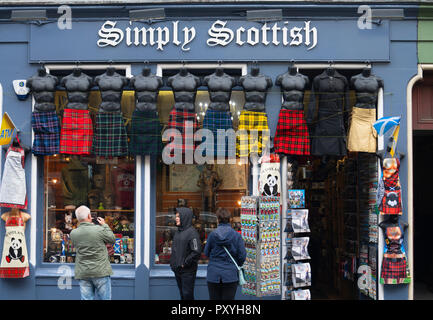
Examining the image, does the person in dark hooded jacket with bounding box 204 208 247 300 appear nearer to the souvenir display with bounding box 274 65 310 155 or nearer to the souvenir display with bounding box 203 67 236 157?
the souvenir display with bounding box 203 67 236 157

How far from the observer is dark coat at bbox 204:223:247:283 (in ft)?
21.8

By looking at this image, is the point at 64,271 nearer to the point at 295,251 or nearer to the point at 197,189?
the point at 197,189

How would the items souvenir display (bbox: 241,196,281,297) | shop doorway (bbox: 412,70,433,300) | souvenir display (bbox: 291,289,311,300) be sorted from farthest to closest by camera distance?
1. shop doorway (bbox: 412,70,433,300)
2. souvenir display (bbox: 291,289,311,300)
3. souvenir display (bbox: 241,196,281,297)

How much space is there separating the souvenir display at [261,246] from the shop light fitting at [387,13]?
370 cm

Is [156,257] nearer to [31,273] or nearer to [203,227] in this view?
[203,227]

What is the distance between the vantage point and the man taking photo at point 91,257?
6.54 m

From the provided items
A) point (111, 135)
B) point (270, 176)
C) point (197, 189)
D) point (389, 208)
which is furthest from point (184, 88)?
point (389, 208)

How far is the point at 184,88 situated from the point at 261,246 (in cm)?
298

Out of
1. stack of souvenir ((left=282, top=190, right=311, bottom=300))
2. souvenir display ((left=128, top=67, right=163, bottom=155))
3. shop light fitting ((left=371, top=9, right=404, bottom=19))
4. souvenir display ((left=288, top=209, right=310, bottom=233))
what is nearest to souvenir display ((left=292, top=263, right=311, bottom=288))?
stack of souvenir ((left=282, top=190, right=311, bottom=300))

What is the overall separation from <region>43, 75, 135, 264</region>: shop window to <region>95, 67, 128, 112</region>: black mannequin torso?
36 centimetres

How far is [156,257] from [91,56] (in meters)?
3.73

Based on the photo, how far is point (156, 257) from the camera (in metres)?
8.59

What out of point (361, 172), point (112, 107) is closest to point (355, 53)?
point (361, 172)

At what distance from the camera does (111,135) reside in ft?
27.6
